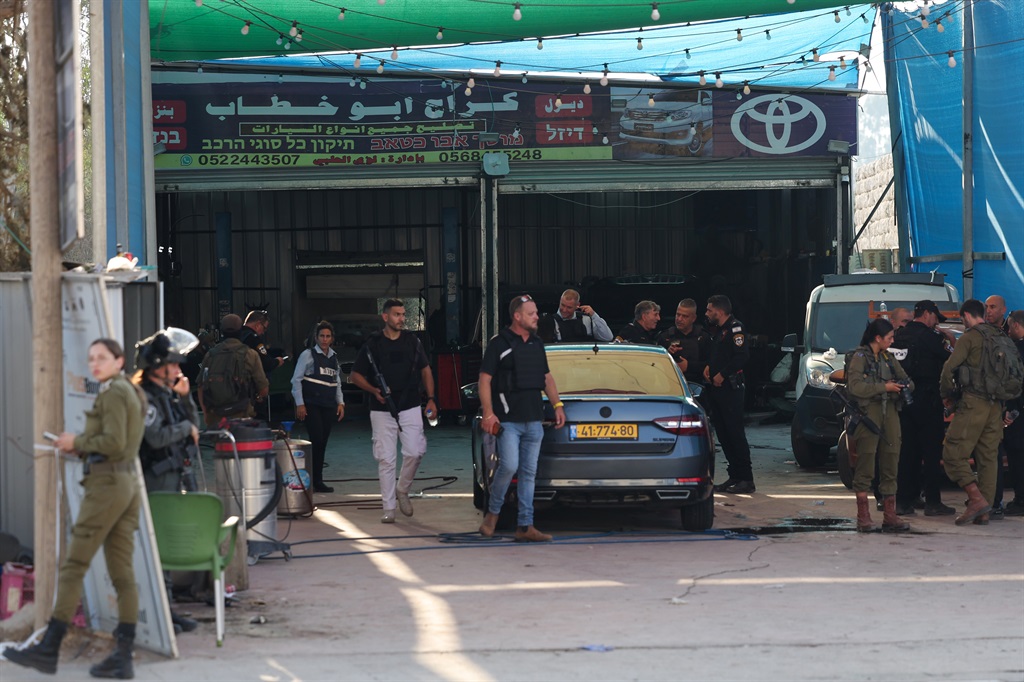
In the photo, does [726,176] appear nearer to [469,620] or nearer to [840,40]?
[840,40]

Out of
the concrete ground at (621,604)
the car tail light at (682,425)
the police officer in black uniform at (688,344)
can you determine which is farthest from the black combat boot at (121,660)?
the police officer in black uniform at (688,344)

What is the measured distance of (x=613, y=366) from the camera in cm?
1040

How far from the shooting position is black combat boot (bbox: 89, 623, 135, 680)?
5.88 m

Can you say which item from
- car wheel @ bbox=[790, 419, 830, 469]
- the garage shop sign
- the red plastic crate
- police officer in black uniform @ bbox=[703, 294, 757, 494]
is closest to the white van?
car wheel @ bbox=[790, 419, 830, 469]

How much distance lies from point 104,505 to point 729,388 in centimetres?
773

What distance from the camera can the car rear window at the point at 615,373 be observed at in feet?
33.2

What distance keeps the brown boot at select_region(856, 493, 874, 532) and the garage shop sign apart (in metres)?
9.28

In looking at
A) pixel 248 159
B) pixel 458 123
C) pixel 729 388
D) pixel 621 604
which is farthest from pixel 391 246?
pixel 621 604

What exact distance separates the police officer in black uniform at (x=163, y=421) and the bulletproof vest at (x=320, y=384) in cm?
555

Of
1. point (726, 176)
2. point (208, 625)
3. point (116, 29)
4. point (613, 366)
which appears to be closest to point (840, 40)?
point (726, 176)

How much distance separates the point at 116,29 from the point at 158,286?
11.4ft

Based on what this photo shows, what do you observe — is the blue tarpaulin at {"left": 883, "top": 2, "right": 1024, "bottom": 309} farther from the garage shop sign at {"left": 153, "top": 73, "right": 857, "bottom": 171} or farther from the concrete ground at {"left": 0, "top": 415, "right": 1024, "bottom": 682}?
the concrete ground at {"left": 0, "top": 415, "right": 1024, "bottom": 682}

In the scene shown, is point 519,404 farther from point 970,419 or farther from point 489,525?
point 970,419

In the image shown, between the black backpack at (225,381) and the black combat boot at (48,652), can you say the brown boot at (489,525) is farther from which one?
the black combat boot at (48,652)
